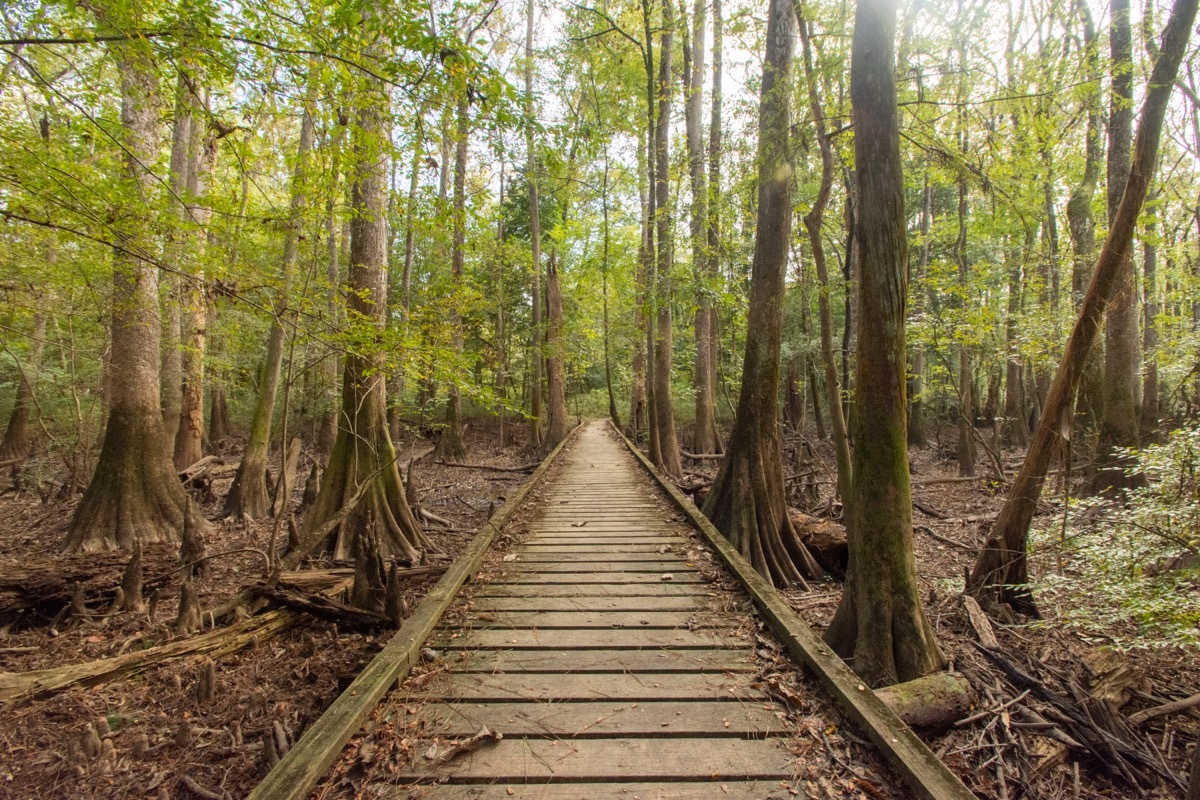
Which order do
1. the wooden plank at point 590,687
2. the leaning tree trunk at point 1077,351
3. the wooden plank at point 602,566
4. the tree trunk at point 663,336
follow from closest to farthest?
the wooden plank at point 590,687
the leaning tree trunk at point 1077,351
the wooden plank at point 602,566
the tree trunk at point 663,336

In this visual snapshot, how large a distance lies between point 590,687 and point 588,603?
1282mm

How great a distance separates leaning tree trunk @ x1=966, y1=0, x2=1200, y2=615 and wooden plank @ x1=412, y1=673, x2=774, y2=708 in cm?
328

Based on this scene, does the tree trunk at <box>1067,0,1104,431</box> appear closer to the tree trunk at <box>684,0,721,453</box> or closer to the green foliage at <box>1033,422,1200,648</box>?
the green foliage at <box>1033,422,1200,648</box>

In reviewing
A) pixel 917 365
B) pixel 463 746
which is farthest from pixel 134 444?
pixel 917 365

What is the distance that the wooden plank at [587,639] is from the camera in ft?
11.7

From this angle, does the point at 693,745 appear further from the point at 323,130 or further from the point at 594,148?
the point at 323,130

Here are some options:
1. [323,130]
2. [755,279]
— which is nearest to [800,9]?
[755,279]

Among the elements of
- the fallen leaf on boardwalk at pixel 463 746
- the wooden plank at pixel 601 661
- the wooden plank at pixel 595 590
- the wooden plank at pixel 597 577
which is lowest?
the fallen leaf on boardwalk at pixel 463 746

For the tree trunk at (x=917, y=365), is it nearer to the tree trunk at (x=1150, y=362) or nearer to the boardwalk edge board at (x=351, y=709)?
the tree trunk at (x=1150, y=362)

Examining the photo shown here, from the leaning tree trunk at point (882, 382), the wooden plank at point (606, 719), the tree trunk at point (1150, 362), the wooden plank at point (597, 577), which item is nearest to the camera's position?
the wooden plank at point (606, 719)

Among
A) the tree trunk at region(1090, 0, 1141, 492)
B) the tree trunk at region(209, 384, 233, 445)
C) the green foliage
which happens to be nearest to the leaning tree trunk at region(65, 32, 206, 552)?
the green foliage

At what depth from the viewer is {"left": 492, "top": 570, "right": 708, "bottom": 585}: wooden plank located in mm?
4855

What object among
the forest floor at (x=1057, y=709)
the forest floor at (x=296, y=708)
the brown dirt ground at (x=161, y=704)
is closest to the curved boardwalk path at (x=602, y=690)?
the forest floor at (x=296, y=708)

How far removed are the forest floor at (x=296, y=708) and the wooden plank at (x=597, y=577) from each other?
1156mm
